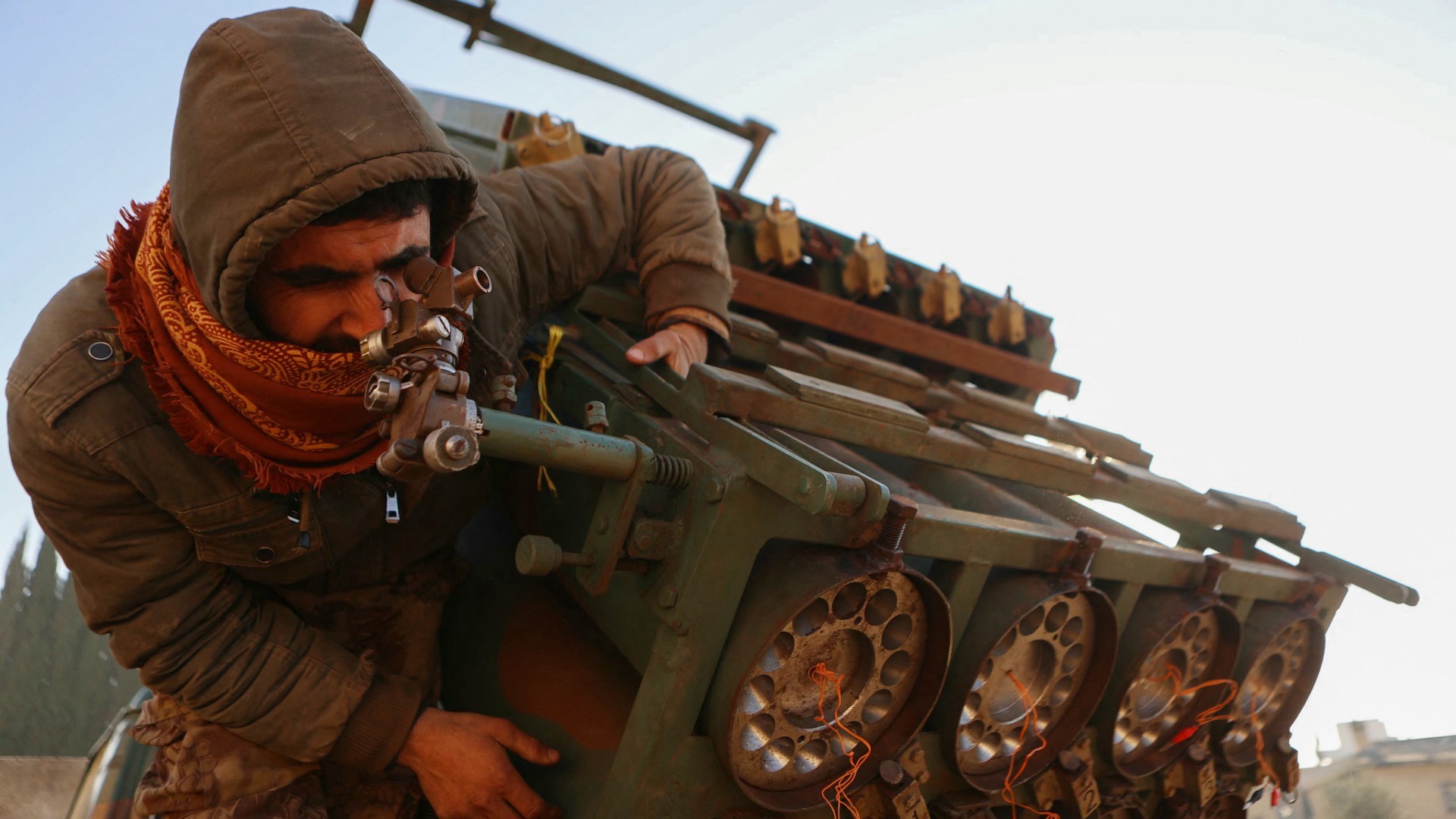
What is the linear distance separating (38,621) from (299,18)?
2418 mm

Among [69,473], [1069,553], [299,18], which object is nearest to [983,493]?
[1069,553]

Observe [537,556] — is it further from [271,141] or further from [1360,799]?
[1360,799]

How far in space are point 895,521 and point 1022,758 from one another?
818 millimetres

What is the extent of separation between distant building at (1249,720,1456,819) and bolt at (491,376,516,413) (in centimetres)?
256

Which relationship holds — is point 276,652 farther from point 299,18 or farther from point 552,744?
point 299,18

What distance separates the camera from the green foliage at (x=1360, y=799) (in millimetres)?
2812

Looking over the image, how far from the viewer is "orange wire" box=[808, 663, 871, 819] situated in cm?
164

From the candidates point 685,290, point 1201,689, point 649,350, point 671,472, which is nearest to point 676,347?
point 649,350

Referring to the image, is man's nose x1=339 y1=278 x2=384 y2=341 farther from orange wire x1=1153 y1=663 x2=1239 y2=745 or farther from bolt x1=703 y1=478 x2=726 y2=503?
orange wire x1=1153 y1=663 x2=1239 y2=745

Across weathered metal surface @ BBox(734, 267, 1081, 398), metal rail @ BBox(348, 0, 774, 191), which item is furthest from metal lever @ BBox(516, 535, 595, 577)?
metal rail @ BBox(348, 0, 774, 191)

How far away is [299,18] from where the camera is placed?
1.44 m

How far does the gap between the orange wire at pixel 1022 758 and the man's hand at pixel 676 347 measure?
939mm

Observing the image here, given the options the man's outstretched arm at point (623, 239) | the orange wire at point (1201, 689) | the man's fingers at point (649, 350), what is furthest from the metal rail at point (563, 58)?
the orange wire at point (1201, 689)

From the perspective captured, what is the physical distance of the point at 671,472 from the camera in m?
1.54
